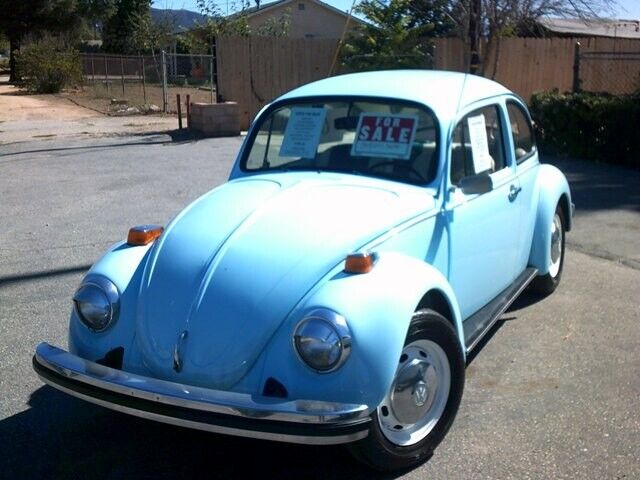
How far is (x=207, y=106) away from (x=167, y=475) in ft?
44.2

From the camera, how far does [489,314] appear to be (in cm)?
489

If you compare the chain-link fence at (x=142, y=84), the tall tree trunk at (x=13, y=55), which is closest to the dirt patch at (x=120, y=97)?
the chain-link fence at (x=142, y=84)

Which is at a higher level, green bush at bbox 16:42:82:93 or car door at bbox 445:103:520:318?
green bush at bbox 16:42:82:93

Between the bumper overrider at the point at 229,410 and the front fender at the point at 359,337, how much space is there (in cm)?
11

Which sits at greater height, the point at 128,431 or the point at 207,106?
the point at 207,106

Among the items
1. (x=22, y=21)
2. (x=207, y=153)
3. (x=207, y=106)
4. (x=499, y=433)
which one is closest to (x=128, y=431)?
(x=499, y=433)

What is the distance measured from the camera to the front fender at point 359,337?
3363 mm

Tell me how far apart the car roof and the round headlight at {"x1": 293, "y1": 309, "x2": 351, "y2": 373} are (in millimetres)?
1760

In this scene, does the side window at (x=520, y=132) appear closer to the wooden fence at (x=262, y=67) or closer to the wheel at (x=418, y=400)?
the wheel at (x=418, y=400)

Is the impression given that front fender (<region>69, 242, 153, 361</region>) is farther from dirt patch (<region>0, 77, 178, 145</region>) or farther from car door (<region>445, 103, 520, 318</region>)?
dirt patch (<region>0, 77, 178, 145</region>)

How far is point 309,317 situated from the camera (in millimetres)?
3430

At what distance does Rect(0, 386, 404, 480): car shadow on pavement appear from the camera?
12.5 ft

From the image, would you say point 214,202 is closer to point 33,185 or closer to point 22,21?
point 33,185

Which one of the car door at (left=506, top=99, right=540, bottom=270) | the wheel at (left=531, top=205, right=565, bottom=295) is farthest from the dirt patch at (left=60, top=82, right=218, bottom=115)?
the car door at (left=506, top=99, right=540, bottom=270)
